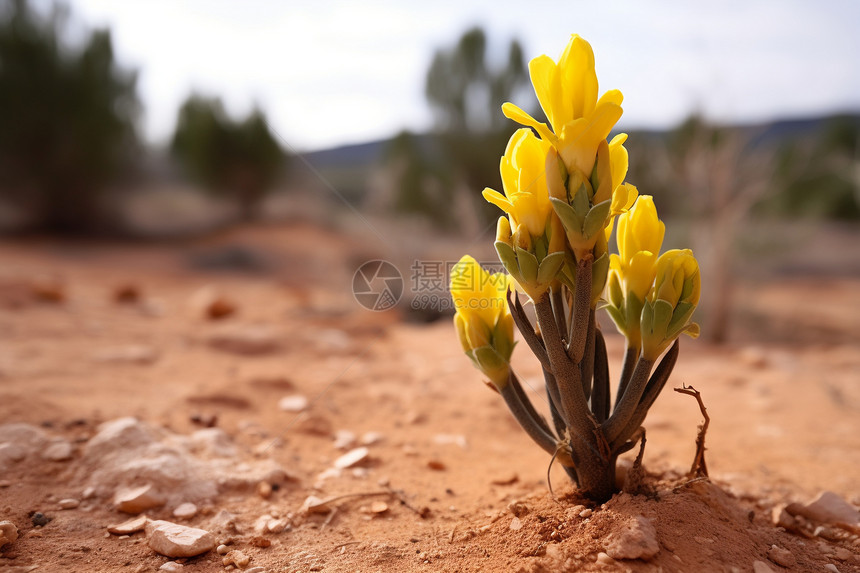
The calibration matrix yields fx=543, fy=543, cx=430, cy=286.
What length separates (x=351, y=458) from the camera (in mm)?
2266

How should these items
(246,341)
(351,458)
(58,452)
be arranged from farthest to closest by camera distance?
(246,341), (351,458), (58,452)

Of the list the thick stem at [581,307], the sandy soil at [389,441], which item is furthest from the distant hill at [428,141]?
the thick stem at [581,307]

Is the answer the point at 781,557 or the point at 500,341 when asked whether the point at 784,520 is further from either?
the point at 500,341

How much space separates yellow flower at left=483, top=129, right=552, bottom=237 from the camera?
4.50 ft

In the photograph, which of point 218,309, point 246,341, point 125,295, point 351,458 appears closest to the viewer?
point 351,458

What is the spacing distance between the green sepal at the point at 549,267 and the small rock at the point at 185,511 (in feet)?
4.37

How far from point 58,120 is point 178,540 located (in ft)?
43.8

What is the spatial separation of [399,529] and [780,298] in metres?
10.4

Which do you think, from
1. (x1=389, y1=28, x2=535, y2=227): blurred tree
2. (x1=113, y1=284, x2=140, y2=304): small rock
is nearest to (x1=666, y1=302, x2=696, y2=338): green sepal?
(x1=113, y1=284, x2=140, y2=304): small rock

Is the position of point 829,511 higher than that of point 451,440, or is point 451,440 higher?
point 829,511

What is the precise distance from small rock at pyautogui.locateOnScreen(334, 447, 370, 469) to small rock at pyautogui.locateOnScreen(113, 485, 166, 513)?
673 millimetres

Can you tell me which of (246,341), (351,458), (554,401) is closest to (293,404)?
(351,458)

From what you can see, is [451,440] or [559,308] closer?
[559,308]

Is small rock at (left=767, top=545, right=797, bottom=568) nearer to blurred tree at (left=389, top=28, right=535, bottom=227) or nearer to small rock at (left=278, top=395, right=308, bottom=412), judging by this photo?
small rock at (left=278, top=395, right=308, bottom=412)
